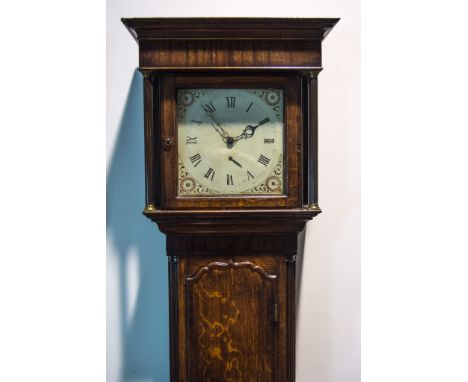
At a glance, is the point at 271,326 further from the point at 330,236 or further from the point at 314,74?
the point at 314,74

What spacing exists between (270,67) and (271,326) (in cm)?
70

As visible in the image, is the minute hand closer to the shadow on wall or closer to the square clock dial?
the square clock dial

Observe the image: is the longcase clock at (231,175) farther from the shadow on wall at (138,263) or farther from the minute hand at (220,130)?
the shadow on wall at (138,263)

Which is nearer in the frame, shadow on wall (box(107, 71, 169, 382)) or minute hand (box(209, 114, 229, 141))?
minute hand (box(209, 114, 229, 141))

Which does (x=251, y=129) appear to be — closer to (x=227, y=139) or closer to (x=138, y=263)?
(x=227, y=139)

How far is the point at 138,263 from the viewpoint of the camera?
4.79 ft

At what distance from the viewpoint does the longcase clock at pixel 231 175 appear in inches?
45.0

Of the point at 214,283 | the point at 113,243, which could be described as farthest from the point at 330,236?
the point at 113,243

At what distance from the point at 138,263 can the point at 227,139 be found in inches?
22.0

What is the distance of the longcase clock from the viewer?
1143 mm

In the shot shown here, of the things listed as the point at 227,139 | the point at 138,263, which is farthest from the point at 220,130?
the point at 138,263

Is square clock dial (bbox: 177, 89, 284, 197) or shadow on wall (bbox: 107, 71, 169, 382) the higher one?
square clock dial (bbox: 177, 89, 284, 197)

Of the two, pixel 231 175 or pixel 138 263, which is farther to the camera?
pixel 138 263

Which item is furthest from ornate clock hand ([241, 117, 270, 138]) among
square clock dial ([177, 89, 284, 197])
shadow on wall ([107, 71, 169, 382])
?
shadow on wall ([107, 71, 169, 382])
